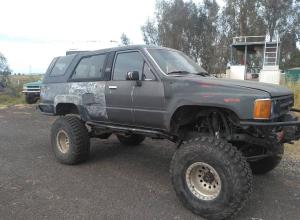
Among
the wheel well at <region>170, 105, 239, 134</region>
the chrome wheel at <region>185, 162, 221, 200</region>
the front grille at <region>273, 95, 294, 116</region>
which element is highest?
the front grille at <region>273, 95, 294, 116</region>

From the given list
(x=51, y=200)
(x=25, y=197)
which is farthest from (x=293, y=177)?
(x=25, y=197)

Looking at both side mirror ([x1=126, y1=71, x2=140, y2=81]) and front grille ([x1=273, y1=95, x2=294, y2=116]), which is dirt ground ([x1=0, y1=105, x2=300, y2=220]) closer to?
front grille ([x1=273, y1=95, x2=294, y2=116])

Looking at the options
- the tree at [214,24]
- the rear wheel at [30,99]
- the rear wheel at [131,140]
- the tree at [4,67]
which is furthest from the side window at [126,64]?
the tree at [214,24]

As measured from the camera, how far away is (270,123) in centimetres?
384

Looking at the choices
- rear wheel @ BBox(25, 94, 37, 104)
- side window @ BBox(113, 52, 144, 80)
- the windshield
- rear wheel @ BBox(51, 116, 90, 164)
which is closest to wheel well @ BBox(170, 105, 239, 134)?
the windshield

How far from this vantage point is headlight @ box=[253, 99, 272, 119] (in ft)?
12.4

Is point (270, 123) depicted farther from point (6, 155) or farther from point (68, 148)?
point (6, 155)

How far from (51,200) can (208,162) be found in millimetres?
2075

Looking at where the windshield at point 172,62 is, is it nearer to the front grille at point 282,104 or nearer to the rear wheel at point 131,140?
the front grille at point 282,104

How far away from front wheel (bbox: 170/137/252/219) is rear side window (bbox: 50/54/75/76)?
3.07 m

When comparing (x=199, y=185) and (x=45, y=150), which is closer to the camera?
(x=199, y=185)

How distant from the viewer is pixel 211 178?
4.11 metres

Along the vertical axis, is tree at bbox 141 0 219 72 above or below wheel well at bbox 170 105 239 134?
above

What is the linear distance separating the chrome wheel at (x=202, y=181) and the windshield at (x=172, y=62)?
1.42 m
